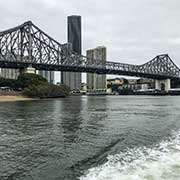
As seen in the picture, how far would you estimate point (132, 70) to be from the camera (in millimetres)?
150750

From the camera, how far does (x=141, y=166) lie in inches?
405

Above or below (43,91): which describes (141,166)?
below

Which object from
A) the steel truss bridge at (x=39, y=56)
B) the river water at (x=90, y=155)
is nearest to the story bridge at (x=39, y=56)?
the steel truss bridge at (x=39, y=56)

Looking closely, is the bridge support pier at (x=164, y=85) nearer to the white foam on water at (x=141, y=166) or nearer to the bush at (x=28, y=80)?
the bush at (x=28, y=80)

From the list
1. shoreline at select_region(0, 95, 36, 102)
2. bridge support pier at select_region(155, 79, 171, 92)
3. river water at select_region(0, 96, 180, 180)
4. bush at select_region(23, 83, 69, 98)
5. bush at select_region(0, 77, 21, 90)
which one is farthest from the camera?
bridge support pier at select_region(155, 79, 171, 92)

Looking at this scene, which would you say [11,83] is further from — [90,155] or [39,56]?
[90,155]

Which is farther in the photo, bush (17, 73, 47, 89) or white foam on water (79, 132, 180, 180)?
bush (17, 73, 47, 89)

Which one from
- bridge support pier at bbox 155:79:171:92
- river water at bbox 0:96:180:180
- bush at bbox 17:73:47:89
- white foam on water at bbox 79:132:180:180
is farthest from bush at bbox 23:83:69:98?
white foam on water at bbox 79:132:180:180

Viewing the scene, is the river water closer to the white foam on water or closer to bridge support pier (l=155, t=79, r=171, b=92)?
the white foam on water

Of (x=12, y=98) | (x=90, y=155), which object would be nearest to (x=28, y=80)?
(x=12, y=98)

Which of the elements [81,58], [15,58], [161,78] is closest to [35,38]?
[15,58]

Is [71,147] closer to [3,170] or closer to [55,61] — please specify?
[3,170]

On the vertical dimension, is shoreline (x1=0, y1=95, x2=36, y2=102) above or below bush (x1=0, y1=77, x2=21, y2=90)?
below

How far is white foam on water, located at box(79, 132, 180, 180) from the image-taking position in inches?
361
